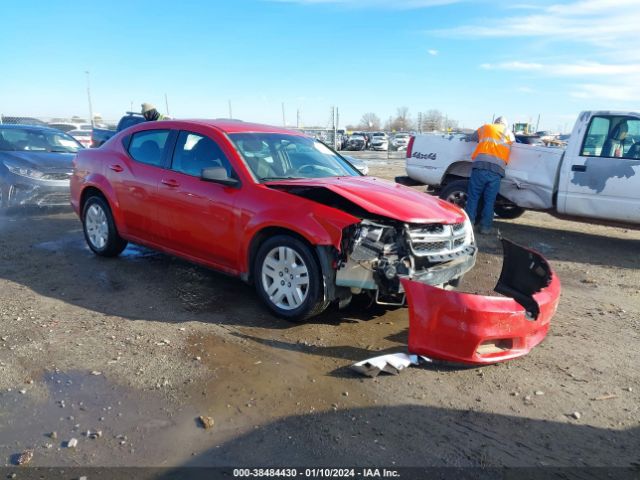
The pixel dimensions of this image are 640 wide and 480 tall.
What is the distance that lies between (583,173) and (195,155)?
5.57 m

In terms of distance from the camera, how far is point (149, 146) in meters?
5.71

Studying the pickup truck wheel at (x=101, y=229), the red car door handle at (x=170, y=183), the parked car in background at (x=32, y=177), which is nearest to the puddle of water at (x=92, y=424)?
the red car door handle at (x=170, y=183)

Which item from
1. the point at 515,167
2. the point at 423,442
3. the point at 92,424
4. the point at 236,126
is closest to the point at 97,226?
the point at 236,126

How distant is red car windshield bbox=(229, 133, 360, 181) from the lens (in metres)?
4.91

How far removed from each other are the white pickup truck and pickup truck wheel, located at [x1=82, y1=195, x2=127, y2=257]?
17.6 ft

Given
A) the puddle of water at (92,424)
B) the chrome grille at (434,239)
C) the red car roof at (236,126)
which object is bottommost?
the puddle of water at (92,424)

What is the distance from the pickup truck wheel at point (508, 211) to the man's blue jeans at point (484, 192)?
3.97 ft

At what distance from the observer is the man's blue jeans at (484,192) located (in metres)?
7.98

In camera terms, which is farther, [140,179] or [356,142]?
[356,142]

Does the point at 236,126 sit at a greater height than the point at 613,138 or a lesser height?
greater

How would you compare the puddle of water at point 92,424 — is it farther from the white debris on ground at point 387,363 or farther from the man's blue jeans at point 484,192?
the man's blue jeans at point 484,192

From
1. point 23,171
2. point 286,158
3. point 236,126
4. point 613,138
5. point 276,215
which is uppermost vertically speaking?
point 236,126

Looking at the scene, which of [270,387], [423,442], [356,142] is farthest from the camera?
[356,142]

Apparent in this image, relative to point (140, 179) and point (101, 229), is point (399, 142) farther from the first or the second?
point (140, 179)
